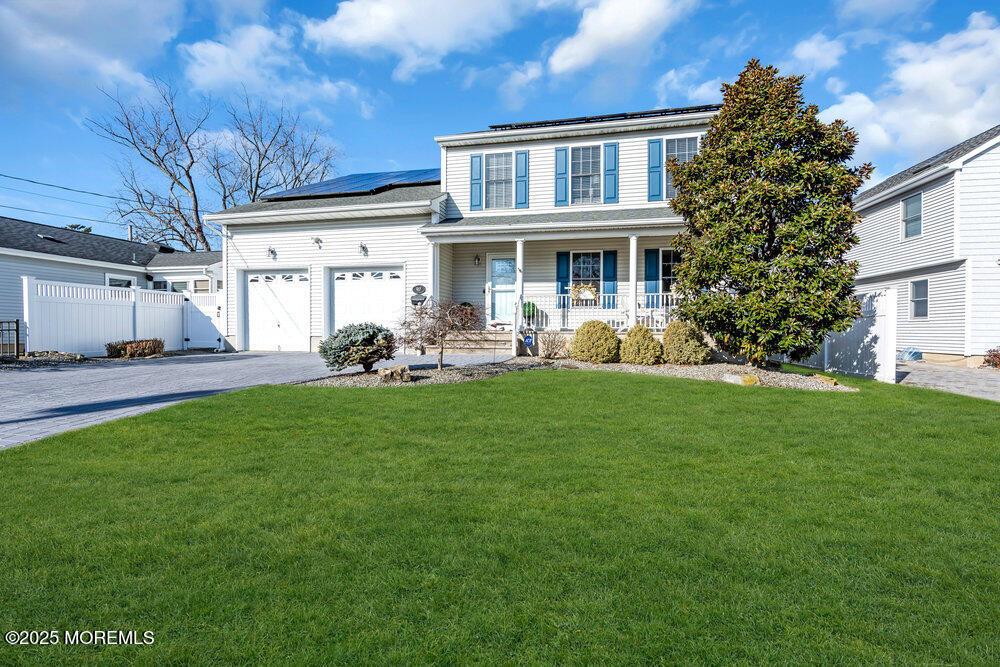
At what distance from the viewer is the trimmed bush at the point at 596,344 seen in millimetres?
11328

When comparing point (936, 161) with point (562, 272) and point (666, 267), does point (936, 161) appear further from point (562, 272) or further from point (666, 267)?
point (562, 272)

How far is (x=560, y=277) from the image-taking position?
15312 millimetres

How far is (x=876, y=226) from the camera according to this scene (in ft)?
58.5

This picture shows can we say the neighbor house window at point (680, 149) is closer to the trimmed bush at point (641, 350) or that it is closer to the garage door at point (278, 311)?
the trimmed bush at point (641, 350)

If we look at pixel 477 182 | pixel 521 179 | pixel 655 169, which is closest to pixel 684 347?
pixel 655 169

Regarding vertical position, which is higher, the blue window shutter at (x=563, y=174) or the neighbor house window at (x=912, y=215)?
the blue window shutter at (x=563, y=174)

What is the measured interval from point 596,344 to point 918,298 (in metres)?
11.8

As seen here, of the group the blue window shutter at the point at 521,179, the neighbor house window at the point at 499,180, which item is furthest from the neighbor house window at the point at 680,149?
the neighbor house window at the point at 499,180

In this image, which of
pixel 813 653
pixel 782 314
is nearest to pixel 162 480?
pixel 813 653

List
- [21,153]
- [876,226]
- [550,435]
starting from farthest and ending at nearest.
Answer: [21,153] < [876,226] < [550,435]

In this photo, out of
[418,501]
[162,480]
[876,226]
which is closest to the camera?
[418,501]

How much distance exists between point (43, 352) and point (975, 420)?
18675mm

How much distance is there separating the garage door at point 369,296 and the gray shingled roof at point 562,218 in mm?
2157

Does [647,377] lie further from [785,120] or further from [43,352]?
[43,352]
